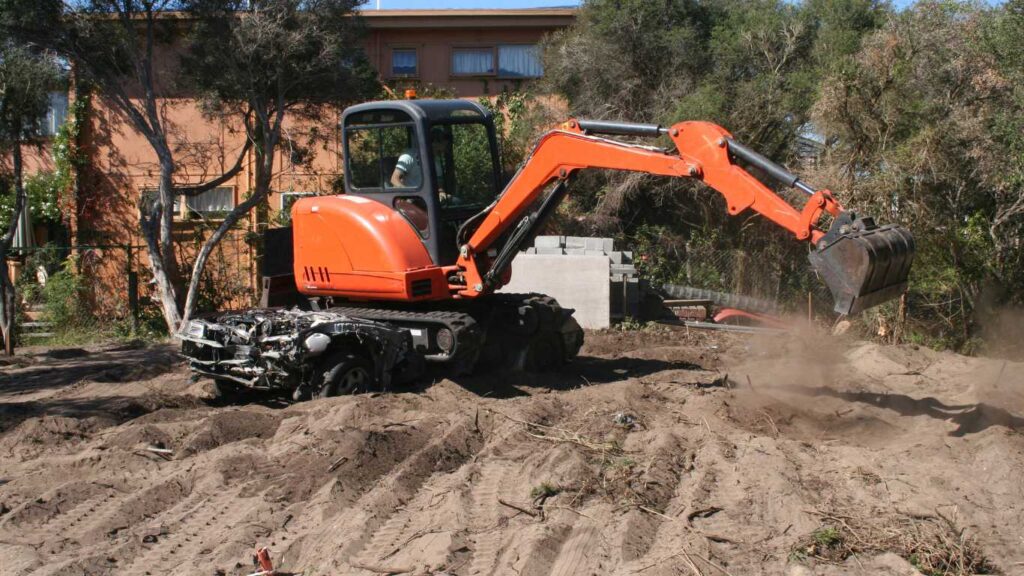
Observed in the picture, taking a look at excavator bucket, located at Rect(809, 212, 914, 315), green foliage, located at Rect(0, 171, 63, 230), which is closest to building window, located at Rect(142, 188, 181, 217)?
green foliage, located at Rect(0, 171, 63, 230)

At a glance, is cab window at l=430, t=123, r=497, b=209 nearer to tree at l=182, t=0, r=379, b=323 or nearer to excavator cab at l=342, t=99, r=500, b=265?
excavator cab at l=342, t=99, r=500, b=265

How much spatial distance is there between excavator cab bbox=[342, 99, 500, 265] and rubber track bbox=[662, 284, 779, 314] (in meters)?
7.29

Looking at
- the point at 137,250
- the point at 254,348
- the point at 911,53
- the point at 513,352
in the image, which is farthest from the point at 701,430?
the point at 137,250

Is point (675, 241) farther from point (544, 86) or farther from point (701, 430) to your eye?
point (701, 430)

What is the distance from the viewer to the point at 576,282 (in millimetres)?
15109

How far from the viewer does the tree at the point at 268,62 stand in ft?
48.7

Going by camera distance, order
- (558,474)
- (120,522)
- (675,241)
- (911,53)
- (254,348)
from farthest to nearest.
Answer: (675,241) → (911,53) → (254,348) → (558,474) → (120,522)

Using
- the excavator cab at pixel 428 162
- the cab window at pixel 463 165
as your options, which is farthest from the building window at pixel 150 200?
the cab window at pixel 463 165

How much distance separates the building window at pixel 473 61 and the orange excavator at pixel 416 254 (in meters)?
11.8

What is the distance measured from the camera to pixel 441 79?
21875mm

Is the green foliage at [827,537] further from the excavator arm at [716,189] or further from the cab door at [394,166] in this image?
the cab door at [394,166]

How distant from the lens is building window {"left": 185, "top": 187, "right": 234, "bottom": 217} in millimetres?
20766

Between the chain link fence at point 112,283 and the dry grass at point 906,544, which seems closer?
the dry grass at point 906,544

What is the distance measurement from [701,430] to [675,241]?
10381 millimetres
